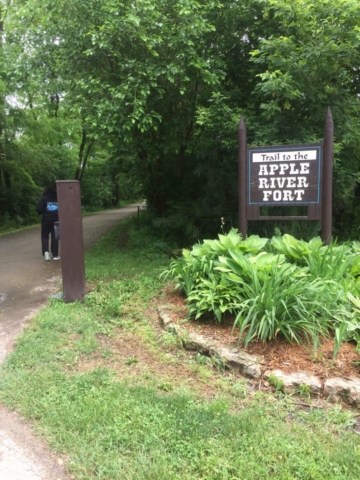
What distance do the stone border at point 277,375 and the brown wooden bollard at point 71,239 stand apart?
2.06 meters

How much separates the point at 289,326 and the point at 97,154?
1036 inches

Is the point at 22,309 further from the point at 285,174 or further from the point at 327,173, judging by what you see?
the point at 327,173

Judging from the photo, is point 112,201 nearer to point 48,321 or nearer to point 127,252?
point 127,252

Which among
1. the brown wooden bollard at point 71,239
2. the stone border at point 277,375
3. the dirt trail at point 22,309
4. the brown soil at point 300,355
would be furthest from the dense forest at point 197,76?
the stone border at point 277,375

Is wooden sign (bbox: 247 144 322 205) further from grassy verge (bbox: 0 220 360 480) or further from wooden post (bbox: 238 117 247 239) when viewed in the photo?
grassy verge (bbox: 0 220 360 480)

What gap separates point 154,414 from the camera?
8.87ft

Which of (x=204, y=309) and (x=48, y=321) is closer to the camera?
(x=204, y=309)

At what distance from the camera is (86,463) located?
2.31 m

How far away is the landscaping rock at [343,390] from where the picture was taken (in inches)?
115

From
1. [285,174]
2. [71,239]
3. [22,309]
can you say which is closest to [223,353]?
[285,174]

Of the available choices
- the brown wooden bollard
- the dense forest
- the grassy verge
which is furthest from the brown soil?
the dense forest

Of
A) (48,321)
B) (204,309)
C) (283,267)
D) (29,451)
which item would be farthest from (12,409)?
(283,267)

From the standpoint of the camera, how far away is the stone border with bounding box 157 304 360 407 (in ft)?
A: 9.74

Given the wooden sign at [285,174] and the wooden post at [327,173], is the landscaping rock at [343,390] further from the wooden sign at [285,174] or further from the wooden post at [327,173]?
the wooden sign at [285,174]
